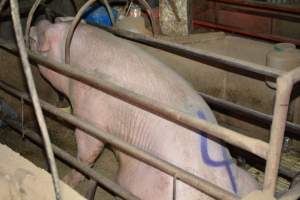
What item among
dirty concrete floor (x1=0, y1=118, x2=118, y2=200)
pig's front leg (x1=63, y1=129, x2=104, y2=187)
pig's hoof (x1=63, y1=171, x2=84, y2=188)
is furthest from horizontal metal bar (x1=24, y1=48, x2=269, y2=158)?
dirty concrete floor (x1=0, y1=118, x2=118, y2=200)

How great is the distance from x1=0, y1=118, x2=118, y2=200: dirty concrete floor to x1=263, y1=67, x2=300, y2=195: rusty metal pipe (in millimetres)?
2164

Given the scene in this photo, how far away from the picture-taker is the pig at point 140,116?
7.93 feet

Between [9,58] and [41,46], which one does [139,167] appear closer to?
[41,46]

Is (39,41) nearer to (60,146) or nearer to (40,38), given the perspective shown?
(40,38)

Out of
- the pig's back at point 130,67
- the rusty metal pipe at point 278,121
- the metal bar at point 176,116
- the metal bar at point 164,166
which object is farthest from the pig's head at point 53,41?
the rusty metal pipe at point 278,121

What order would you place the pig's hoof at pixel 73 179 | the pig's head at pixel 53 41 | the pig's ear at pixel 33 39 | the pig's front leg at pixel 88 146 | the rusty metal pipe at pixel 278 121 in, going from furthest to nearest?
the pig's ear at pixel 33 39 → the pig's head at pixel 53 41 → the pig's hoof at pixel 73 179 → the pig's front leg at pixel 88 146 → the rusty metal pipe at pixel 278 121

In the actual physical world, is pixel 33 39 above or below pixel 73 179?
above

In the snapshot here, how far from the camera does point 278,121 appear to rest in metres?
1.64

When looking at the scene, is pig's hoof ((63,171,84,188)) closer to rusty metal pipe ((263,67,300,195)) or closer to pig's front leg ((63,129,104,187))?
pig's front leg ((63,129,104,187))

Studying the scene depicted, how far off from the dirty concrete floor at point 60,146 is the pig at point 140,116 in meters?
0.61

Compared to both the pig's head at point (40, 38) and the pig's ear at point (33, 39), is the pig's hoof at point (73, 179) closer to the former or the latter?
the pig's head at point (40, 38)

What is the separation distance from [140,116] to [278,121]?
119 centimetres

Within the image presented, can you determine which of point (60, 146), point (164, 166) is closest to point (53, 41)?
point (60, 146)

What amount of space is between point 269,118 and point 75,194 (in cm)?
127
